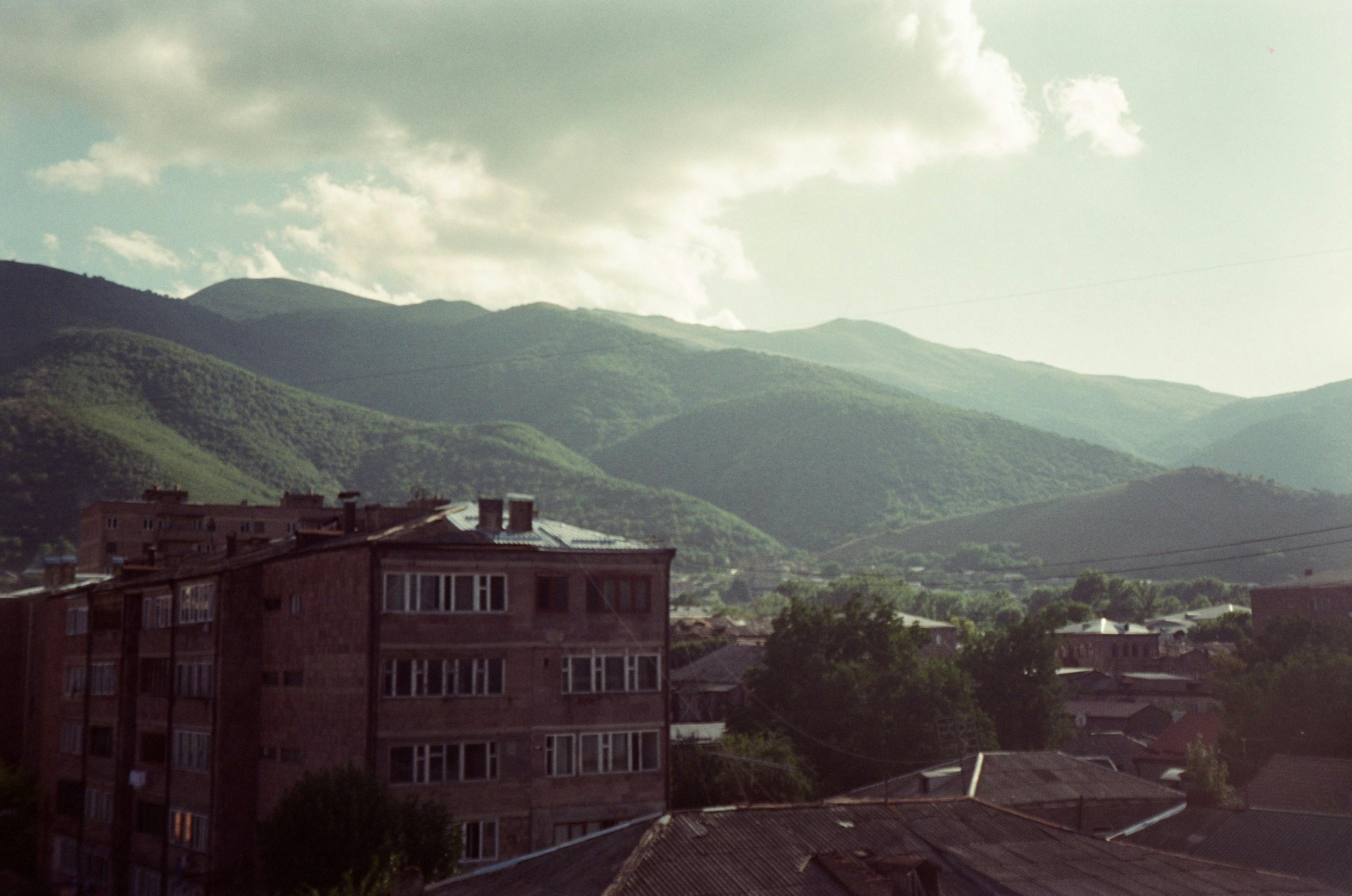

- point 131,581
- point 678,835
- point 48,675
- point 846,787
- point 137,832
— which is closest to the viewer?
point 678,835

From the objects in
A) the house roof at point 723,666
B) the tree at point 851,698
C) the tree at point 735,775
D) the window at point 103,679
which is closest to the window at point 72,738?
the window at point 103,679

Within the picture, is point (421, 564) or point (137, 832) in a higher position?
point (421, 564)

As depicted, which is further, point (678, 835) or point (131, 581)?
point (131, 581)

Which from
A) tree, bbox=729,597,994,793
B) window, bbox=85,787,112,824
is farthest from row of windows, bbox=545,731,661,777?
tree, bbox=729,597,994,793

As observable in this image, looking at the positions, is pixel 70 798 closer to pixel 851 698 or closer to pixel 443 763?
pixel 443 763

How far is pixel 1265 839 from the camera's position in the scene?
185 ft

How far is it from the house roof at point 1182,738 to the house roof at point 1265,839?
153 ft

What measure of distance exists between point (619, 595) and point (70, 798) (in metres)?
37.0

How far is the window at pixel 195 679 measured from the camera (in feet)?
184

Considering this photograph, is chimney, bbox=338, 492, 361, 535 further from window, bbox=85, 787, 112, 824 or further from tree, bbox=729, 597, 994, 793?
tree, bbox=729, 597, 994, 793

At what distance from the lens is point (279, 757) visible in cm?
5369

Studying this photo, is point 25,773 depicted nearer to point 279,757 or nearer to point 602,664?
point 279,757

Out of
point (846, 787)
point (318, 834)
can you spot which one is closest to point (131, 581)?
point (318, 834)

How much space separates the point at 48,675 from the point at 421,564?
40.3m
